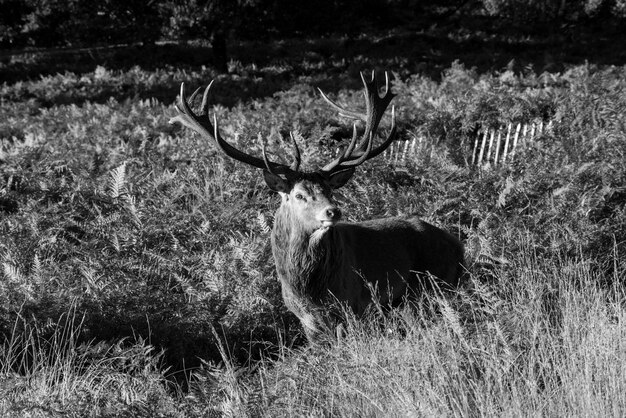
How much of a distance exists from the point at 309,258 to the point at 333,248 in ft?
0.77

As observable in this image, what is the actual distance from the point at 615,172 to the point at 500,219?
6.07 feet

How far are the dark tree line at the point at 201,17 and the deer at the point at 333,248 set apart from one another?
16.2 m

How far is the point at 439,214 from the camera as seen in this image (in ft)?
29.8

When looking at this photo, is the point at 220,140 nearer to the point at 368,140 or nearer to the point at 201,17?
the point at 368,140

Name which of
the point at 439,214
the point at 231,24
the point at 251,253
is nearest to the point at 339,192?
the point at 439,214

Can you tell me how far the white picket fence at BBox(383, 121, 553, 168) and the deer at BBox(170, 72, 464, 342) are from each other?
4.00 meters

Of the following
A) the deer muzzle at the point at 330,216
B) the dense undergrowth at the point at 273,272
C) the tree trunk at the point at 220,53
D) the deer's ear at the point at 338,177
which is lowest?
the dense undergrowth at the point at 273,272

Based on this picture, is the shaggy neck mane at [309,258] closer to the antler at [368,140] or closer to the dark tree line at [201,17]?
the antler at [368,140]

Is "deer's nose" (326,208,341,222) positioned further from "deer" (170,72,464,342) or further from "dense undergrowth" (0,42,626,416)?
"dense undergrowth" (0,42,626,416)

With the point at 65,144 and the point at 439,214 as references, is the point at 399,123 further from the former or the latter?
the point at 65,144

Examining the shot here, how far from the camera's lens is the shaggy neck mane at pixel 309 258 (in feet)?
19.5

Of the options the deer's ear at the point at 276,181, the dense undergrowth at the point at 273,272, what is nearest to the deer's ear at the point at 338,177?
the deer's ear at the point at 276,181

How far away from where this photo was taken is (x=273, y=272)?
773 centimetres

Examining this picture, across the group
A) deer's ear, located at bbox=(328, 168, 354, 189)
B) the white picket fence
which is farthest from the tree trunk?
deer's ear, located at bbox=(328, 168, 354, 189)
